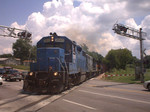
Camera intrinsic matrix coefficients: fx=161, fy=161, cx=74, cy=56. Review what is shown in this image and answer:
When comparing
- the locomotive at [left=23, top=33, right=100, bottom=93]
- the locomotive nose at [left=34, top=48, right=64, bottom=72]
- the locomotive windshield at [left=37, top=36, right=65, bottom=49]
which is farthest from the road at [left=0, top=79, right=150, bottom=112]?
the locomotive windshield at [left=37, top=36, right=65, bottom=49]

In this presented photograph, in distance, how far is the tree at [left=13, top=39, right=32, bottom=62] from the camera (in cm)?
8162

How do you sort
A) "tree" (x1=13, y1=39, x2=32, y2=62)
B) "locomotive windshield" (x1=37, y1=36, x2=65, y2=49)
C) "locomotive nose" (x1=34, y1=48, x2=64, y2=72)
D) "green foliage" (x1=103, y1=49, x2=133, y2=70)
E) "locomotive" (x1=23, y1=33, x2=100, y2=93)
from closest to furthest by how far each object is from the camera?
"locomotive" (x1=23, y1=33, x2=100, y2=93), "locomotive nose" (x1=34, y1=48, x2=64, y2=72), "locomotive windshield" (x1=37, y1=36, x2=65, y2=49), "green foliage" (x1=103, y1=49, x2=133, y2=70), "tree" (x1=13, y1=39, x2=32, y2=62)

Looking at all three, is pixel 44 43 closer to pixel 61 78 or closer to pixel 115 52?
pixel 61 78

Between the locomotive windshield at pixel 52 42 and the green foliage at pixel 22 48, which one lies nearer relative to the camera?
the locomotive windshield at pixel 52 42

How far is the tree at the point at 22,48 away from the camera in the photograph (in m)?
81.6

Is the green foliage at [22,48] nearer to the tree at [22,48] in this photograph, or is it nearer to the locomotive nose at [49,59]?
the tree at [22,48]

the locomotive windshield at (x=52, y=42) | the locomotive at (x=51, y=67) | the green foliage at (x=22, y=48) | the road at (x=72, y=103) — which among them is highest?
the green foliage at (x=22, y=48)

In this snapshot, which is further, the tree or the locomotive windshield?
the tree

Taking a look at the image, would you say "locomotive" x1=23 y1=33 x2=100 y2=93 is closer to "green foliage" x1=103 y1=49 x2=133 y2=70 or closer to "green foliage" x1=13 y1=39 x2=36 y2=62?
"green foliage" x1=103 y1=49 x2=133 y2=70

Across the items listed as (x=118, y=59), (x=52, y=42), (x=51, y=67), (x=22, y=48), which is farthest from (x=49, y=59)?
(x=22, y=48)

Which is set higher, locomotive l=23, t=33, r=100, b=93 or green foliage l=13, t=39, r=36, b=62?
green foliage l=13, t=39, r=36, b=62

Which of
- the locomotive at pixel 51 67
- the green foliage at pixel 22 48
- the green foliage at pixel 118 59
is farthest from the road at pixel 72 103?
the green foliage at pixel 22 48

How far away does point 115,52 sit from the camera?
69.2m

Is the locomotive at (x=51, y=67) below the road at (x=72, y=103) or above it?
above
